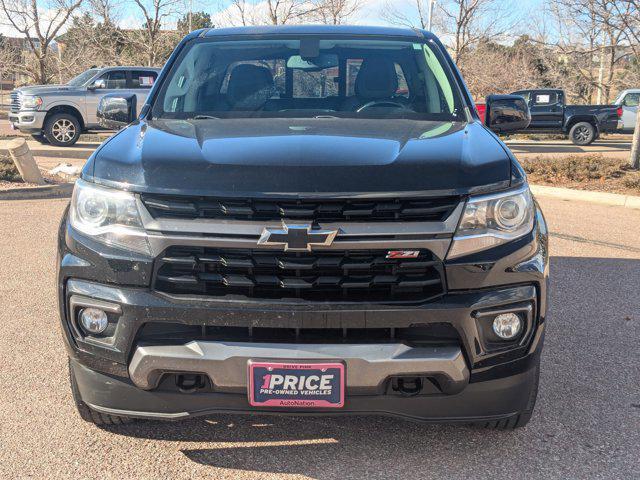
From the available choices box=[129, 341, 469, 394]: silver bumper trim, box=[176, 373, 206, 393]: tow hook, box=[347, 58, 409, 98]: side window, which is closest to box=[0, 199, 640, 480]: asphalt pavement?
box=[176, 373, 206, 393]: tow hook

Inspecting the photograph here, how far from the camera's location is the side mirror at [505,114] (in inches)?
169

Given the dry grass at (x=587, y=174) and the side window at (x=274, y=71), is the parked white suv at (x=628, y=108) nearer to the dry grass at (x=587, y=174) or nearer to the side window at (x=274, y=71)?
the dry grass at (x=587, y=174)

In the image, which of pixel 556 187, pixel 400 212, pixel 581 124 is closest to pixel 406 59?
pixel 400 212

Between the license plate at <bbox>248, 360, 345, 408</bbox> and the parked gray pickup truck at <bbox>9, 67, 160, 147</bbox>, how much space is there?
48.8 ft

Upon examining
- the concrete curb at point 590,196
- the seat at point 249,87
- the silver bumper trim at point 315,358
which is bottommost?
the concrete curb at point 590,196

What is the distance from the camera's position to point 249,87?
395 cm

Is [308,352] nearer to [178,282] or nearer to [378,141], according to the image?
[178,282]

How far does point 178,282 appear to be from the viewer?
2512 millimetres

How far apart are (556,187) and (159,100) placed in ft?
27.8

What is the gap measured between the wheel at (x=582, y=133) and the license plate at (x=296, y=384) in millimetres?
20498

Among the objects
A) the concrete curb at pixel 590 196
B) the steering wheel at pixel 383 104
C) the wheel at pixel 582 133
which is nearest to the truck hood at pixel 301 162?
the steering wheel at pixel 383 104

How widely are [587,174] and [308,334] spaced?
10.0 meters

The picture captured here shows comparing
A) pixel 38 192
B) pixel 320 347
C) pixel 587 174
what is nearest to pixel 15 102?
pixel 38 192

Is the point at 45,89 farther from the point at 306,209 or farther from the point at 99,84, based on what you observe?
the point at 306,209
